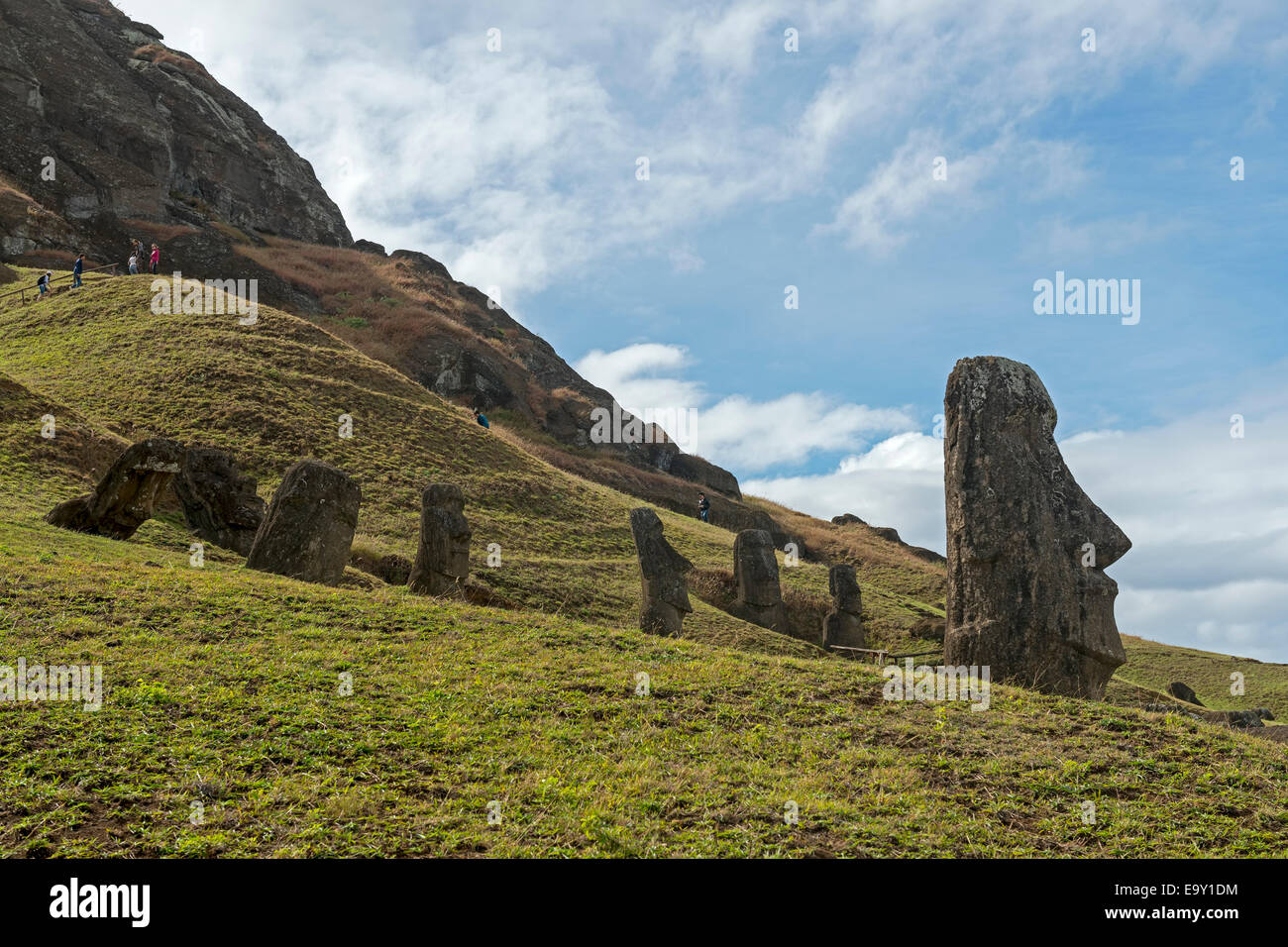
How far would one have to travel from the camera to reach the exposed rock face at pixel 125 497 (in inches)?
917

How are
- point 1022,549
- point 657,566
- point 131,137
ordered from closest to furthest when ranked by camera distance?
point 1022,549
point 657,566
point 131,137

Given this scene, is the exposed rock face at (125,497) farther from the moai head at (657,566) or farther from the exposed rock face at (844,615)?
the exposed rock face at (844,615)

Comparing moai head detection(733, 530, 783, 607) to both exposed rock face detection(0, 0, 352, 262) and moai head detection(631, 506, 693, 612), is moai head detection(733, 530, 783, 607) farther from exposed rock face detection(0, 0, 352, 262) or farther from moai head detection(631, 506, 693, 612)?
exposed rock face detection(0, 0, 352, 262)

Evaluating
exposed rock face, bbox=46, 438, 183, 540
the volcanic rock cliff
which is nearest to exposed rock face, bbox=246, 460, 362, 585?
exposed rock face, bbox=46, 438, 183, 540

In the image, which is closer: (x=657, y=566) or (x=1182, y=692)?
(x=657, y=566)

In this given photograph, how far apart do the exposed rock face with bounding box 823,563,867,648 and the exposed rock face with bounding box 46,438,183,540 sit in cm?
1935

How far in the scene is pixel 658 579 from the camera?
24422 mm

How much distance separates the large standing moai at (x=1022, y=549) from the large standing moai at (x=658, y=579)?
9.78 m

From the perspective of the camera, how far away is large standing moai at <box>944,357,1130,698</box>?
1445 cm

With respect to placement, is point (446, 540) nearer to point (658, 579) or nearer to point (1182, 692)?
point (658, 579)

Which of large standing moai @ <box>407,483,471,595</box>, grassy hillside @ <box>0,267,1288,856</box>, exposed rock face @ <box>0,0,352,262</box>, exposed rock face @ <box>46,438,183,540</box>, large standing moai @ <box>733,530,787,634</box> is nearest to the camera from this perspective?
grassy hillside @ <box>0,267,1288,856</box>

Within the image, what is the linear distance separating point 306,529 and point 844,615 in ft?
59.7

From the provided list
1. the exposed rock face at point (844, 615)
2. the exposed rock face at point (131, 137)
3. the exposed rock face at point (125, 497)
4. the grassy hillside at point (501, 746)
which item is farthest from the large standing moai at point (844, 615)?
the exposed rock face at point (131, 137)

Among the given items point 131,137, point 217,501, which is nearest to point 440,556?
point 217,501
